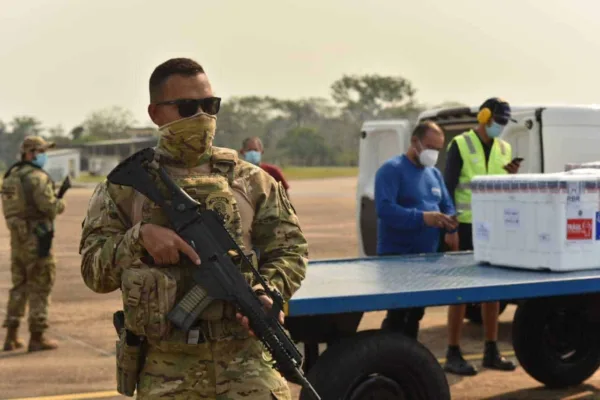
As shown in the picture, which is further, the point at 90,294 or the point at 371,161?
the point at 90,294

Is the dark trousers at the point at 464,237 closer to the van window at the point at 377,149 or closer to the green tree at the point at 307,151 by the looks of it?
the van window at the point at 377,149

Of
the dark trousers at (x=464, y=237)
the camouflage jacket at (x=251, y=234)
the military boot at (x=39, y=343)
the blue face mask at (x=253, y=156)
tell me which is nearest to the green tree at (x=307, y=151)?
the blue face mask at (x=253, y=156)

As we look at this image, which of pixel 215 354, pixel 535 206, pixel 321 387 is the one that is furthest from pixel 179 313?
pixel 535 206

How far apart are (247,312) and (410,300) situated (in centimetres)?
175

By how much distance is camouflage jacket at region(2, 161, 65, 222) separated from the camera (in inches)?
291

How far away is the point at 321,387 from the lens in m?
4.23

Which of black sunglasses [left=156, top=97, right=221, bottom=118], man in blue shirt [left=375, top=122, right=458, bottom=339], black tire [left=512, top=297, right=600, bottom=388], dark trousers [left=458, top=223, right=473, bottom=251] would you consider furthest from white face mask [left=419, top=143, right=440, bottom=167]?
black sunglasses [left=156, top=97, right=221, bottom=118]

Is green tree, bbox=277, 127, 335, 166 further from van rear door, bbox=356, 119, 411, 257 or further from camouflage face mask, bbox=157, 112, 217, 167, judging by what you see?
camouflage face mask, bbox=157, 112, 217, 167

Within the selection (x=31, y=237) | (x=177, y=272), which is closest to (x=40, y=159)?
(x=31, y=237)

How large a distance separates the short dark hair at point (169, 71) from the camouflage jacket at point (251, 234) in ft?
1.02

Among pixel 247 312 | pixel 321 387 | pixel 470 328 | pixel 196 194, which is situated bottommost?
pixel 470 328

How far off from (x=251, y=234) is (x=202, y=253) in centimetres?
28

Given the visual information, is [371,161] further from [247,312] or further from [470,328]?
[247,312]

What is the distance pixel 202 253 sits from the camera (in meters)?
2.72
